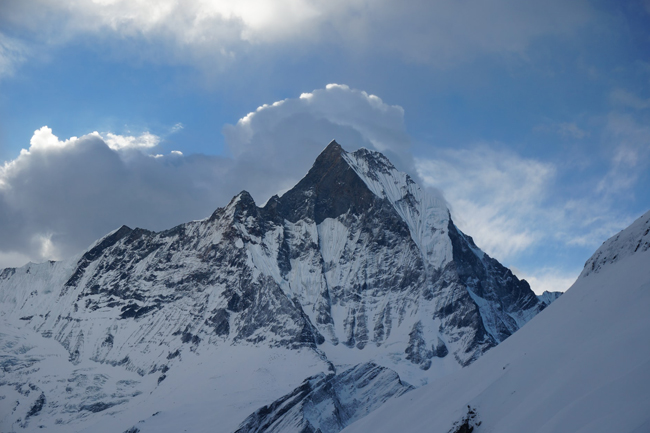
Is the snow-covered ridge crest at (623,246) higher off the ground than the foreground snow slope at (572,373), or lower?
higher

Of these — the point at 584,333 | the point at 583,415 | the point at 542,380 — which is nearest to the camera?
the point at 583,415

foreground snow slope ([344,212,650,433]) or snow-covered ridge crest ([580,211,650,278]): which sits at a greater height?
snow-covered ridge crest ([580,211,650,278])

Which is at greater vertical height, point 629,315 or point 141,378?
point 141,378

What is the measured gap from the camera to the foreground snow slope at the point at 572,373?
37312mm

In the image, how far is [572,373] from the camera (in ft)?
149

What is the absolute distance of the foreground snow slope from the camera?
37312mm

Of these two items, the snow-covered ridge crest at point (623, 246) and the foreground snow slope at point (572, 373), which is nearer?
the foreground snow slope at point (572, 373)

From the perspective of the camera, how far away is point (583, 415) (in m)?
37.4

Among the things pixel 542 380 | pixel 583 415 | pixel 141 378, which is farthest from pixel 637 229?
pixel 141 378

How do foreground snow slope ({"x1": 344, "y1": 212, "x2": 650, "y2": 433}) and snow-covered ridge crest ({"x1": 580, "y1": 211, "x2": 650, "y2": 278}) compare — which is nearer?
foreground snow slope ({"x1": 344, "y1": 212, "x2": 650, "y2": 433})

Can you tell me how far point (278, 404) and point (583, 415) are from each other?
113363 millimetres

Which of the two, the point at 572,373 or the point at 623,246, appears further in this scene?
the point at 623,246

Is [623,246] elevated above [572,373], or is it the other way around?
[623,246]

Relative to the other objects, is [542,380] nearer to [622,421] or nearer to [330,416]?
[622,421]
